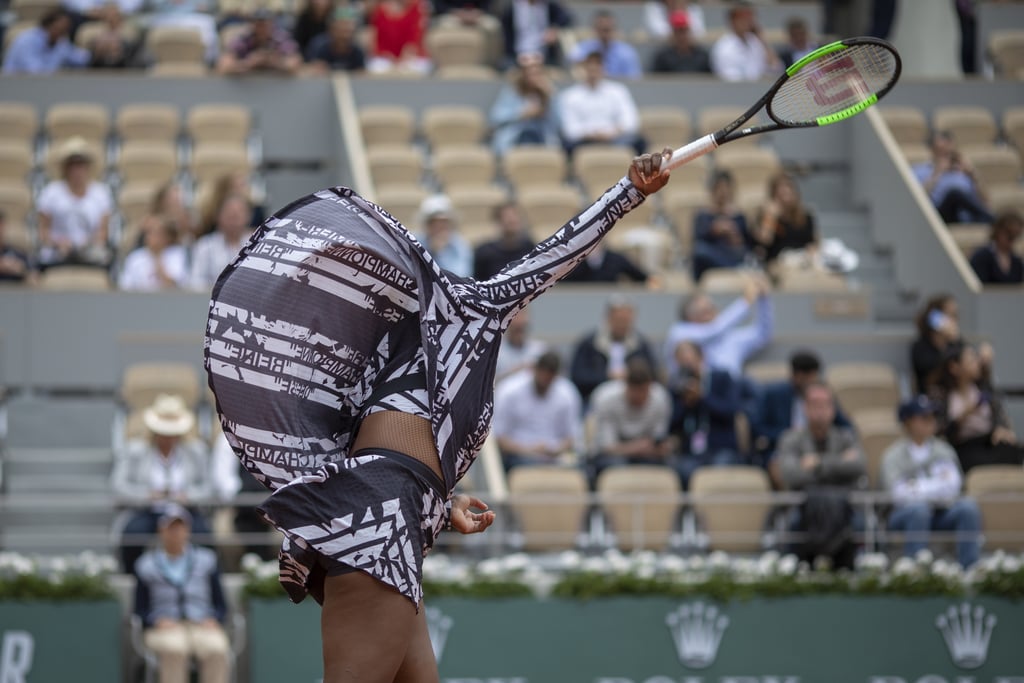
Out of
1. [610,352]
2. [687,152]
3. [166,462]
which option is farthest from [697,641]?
[687,152]

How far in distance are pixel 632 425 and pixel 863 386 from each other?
2.35 m

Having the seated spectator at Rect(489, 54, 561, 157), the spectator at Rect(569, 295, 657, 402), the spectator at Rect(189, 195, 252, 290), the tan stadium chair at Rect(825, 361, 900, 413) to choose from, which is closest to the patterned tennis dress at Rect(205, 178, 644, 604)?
the spectator at Rect(569, 295, 657, 402)

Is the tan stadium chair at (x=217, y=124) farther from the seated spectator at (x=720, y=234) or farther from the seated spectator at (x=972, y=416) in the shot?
the seated spectator at (x=972, y=416)

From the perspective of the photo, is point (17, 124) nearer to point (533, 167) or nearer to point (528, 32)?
point (533, 167)

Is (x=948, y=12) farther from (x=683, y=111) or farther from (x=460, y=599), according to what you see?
(x=460, y=599)

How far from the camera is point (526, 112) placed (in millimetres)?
15734

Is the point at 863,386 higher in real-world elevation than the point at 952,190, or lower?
lower

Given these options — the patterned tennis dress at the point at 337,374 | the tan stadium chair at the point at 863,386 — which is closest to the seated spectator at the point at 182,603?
the tan stadium chair at the point at 863,386

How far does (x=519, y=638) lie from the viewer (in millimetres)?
10422

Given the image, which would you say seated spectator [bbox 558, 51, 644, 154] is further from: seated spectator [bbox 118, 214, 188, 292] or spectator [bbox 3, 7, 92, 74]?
spectator [bbox 3, 7, 92, 74]

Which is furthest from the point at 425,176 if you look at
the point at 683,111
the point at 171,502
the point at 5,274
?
the point at 171,502

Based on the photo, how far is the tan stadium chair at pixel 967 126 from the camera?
656 inches

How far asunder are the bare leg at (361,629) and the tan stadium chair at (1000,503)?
26.5ft

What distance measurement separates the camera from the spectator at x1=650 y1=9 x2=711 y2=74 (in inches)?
679
